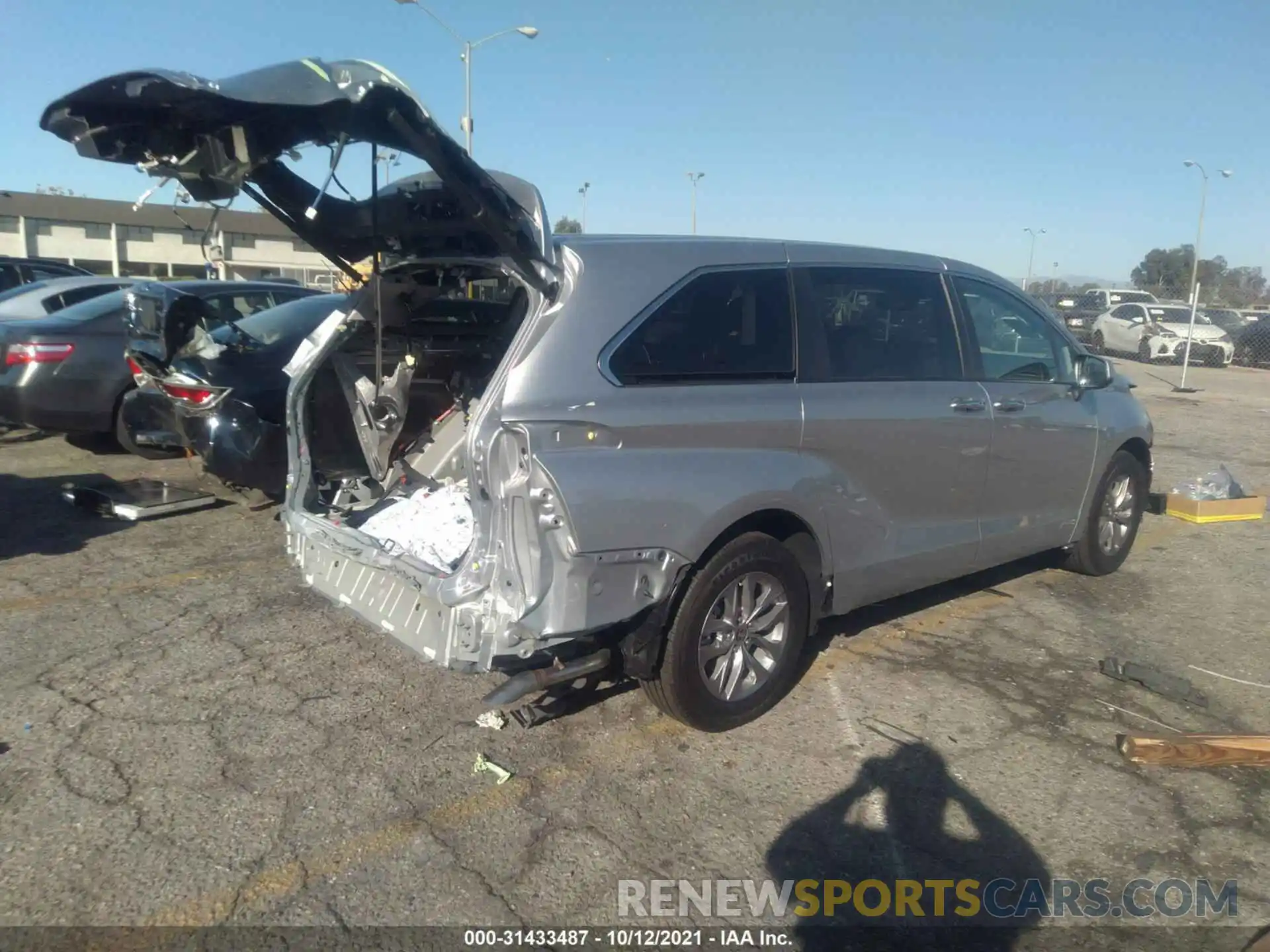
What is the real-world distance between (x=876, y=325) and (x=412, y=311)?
2.26m

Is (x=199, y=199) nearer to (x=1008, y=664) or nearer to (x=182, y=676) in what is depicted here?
(x=182, y=676)

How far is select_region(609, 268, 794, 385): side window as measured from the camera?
3.56 m

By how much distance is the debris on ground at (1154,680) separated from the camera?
172 inches

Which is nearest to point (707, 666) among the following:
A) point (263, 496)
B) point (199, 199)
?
point (199, 199)

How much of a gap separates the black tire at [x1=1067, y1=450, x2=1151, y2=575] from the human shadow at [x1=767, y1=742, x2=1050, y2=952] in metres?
2.86

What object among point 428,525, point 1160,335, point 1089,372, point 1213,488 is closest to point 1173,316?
point 1160,335

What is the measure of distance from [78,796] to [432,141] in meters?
2.59

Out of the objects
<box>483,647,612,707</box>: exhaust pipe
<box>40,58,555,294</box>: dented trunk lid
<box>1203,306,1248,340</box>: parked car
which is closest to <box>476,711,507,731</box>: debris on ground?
<box>483,647,612,707</box>: exhaust pipe

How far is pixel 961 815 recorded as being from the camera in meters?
3.40

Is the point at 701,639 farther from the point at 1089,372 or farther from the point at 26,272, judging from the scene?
the point at 26,272

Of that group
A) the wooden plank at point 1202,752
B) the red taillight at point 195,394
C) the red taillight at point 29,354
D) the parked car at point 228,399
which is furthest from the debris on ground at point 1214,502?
the red taillight at point 29,354

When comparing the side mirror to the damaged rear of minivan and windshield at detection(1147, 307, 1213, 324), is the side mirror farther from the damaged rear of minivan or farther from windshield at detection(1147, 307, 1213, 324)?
windshield at detection(1147, 307, 1213, 324)

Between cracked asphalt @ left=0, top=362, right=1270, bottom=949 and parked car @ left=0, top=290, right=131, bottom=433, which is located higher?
parked car @ left=0, top=290, right=131, bottom=433

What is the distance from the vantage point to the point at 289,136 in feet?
10.9
